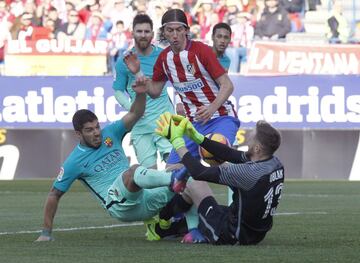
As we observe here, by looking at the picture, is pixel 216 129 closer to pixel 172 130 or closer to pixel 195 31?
pixel 172 130

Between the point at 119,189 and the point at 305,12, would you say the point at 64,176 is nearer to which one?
the point at 119,189

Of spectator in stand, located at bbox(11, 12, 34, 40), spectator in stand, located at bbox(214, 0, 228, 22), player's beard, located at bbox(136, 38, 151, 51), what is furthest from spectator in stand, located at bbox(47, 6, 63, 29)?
player's beard, located at bbox(136, 38, 151, 51)

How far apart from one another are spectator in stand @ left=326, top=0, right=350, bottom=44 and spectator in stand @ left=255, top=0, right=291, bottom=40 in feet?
3.47

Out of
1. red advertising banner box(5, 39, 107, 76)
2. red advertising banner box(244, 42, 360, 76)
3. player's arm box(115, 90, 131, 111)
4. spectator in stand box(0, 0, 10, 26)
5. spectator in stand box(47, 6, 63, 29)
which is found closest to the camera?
player's arm box(115, 90, 131, 111)

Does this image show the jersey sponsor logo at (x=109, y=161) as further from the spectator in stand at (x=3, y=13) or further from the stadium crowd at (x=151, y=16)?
the spectator in stand at (x=3, y=13)

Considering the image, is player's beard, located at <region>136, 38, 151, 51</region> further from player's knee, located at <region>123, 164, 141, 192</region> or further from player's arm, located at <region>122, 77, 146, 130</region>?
player's knee, located at <region>123, 164, 141, 192</region>

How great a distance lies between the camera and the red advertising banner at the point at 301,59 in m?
24.4

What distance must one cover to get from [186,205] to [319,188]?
9619mm

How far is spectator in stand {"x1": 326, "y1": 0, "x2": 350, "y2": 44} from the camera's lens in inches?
1055

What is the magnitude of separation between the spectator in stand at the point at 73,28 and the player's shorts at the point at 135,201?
17625 millimetres

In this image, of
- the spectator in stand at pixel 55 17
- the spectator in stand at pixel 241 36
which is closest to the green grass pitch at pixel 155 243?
the spectator in stand at pixel 241 36

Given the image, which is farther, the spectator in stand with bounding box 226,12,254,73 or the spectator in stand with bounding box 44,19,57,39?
the spectator in stand with bounding box 44,19,57,39

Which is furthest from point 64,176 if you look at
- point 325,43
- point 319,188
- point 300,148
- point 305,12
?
point 305,12

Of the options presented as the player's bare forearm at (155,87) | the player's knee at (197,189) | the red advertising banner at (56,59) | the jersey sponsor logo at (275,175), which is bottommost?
the red advertising banner at (56,59)
